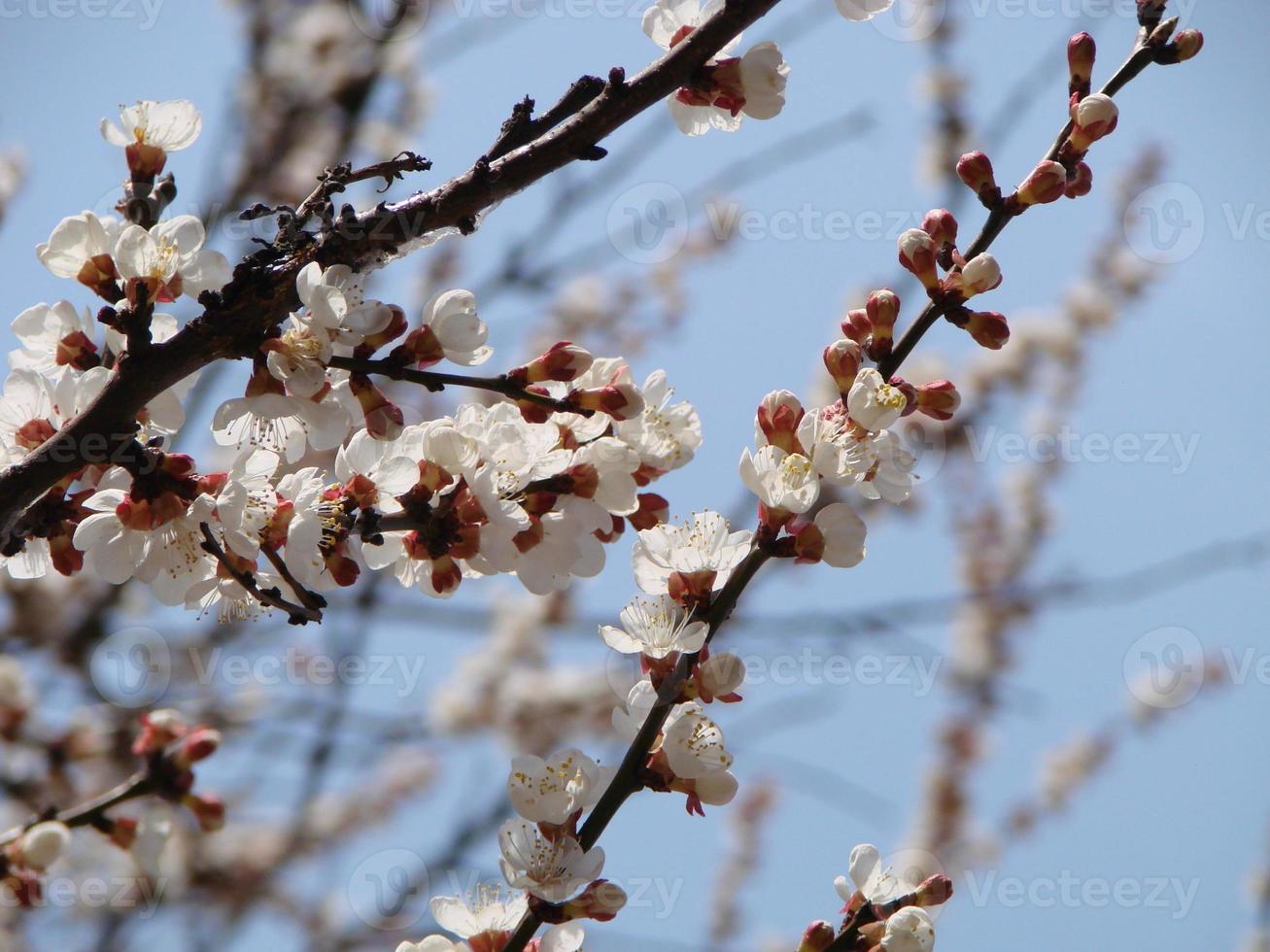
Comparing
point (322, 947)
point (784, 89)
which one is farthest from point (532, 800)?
point (322, 947)

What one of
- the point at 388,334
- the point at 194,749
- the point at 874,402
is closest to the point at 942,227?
the point at 874,402

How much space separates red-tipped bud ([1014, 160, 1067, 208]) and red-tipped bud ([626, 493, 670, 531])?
2.33 feet

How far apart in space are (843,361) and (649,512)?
0.41 meters

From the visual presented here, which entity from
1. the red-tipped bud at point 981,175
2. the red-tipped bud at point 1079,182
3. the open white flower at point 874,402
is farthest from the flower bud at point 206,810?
the red-tipped bud at point 1079,182

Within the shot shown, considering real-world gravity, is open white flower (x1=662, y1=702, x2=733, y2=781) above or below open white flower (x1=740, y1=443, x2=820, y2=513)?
below

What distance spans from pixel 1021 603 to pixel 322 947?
357 centimetres

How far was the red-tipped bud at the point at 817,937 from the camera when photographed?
1.44 m

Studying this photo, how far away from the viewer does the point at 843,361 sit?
4.84 ft

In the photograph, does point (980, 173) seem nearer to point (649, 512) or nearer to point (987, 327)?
point (987, 327)

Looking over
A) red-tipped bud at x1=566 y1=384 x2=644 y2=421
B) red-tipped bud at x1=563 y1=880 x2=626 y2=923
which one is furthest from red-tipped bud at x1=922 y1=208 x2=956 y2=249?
red-tipped bud at x1=563 y1=880 x2=626 y2=923

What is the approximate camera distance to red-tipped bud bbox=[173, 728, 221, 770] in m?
1.87

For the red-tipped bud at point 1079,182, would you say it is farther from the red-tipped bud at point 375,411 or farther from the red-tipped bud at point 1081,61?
the red-tipped bud at point 375,411

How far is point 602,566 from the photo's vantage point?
5.16 feet

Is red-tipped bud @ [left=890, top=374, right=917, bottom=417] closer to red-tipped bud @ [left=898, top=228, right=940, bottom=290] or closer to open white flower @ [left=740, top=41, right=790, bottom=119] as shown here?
red-tipped bud @ [left=898, top=228, right=940, bottom=290]
